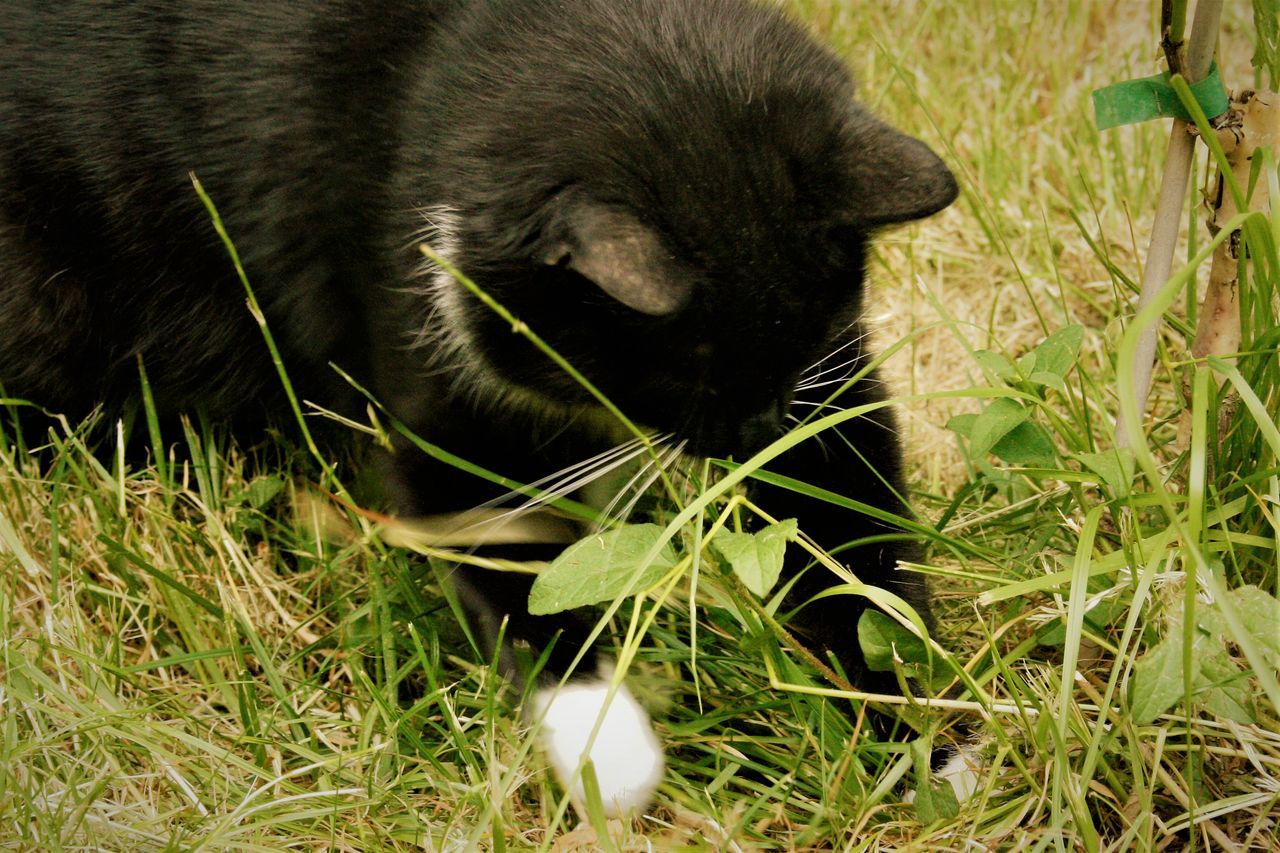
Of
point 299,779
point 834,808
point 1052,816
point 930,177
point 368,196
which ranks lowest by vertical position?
point 299,779

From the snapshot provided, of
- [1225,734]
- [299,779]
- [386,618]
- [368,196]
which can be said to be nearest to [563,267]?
[368,196]

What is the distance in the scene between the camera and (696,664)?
1.34 m

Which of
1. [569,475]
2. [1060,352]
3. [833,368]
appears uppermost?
[1060,352]

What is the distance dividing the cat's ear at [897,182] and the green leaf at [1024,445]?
0.24 m

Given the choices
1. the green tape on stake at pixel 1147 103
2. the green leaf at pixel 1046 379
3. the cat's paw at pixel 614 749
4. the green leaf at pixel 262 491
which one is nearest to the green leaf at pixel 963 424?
the green leaf at pixel 1046 379

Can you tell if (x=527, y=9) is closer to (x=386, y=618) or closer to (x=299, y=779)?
(x=386, y=618)

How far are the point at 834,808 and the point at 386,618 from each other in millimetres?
567

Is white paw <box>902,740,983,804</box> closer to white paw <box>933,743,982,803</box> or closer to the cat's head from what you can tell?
white paw <box>933,743,982,803</box>

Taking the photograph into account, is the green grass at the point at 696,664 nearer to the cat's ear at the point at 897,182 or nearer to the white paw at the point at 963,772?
the white paw at the point at 963,772

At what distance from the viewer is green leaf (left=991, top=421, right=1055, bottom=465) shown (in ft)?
3.90

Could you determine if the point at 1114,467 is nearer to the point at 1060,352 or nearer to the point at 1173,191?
the point at 1060,352

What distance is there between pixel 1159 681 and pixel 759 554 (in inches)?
13.7

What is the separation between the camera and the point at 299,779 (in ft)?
4.25

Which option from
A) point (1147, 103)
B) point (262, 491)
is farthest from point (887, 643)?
point (262, 491)
